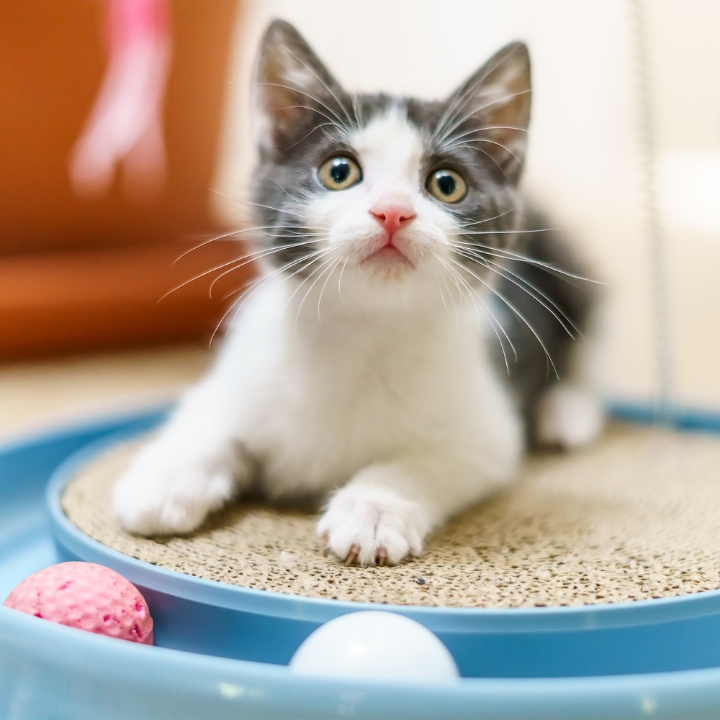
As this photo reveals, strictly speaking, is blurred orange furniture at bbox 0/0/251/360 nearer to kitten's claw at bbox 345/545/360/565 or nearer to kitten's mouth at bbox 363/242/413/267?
kitten's mouth at bbox 363/242/413/267

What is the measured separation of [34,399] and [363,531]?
1.53 metres

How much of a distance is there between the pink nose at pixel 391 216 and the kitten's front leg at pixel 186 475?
409 millimetres

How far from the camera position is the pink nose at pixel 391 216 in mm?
884

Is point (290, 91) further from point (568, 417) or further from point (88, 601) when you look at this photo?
point (568, 417)

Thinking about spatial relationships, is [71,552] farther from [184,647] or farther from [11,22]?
[11,22]

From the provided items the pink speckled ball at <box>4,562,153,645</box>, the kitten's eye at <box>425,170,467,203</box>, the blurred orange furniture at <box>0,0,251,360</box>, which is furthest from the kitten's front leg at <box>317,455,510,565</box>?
the blurred orange furniture at <box>0,0,251,360</box>

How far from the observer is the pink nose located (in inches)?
34.8

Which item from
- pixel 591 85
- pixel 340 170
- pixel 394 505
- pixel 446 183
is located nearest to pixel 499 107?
pixel 446 183

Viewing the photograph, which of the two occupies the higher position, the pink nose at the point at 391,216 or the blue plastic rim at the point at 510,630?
the pink nose at the point at 391,216

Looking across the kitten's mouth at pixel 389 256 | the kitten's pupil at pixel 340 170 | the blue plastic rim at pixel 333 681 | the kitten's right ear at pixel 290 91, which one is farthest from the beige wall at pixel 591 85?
the blue plastic rim at pixel 333 681

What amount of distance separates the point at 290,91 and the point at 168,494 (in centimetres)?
61

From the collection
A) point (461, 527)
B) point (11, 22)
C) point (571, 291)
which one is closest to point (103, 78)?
point (11, 22)

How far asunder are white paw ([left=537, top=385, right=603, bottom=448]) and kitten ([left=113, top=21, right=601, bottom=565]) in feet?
0.96

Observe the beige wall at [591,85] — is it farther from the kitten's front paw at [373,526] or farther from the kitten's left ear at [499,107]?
the kitten's front paw at [373,526]
